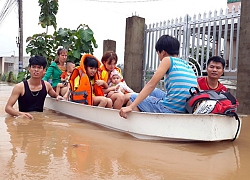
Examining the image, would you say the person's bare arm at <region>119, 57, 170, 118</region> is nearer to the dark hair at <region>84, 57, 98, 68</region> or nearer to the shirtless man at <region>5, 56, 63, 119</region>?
the dark hair at <region>84, 57, 98, 68</region>

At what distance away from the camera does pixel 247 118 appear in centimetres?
493

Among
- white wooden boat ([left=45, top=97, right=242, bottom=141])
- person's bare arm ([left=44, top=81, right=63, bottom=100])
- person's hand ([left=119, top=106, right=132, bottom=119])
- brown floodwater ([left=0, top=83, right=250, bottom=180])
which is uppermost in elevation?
person's bare arm ([left=44, top=81, right=63, bottom=100])

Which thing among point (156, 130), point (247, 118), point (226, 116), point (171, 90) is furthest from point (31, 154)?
point (247, 118)

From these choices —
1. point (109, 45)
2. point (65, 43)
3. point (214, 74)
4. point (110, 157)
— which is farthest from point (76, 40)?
point (110, 157)

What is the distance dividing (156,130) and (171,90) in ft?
1.55

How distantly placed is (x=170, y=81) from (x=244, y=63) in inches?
119

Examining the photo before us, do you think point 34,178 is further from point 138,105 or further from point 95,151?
point 138,105

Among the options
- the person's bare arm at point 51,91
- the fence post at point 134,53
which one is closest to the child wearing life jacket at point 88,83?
the person's bare arm at point 51,91

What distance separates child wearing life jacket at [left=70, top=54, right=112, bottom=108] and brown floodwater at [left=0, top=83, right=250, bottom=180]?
95 centimetres

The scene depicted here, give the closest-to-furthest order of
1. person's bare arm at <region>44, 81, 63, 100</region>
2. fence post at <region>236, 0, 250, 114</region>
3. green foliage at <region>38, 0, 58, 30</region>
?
person's bare arm at <region>44, 81, 63, 100</region>, fence post at <region>236, 0, 250, 114</region>, green foliage at <region>38, 0, 58, 30</region>

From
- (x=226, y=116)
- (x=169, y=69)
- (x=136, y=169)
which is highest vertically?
(x=169, y=69)

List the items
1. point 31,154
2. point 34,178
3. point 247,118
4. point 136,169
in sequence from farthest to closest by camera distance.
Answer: point 247,118, point 31,154, point 136,169, point 34,178

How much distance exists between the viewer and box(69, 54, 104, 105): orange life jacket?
14.4 feet

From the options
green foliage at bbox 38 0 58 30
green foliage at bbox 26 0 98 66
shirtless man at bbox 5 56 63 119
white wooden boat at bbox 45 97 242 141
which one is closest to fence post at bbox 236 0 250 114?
white wooden boat at bbox 45 97 242 141
